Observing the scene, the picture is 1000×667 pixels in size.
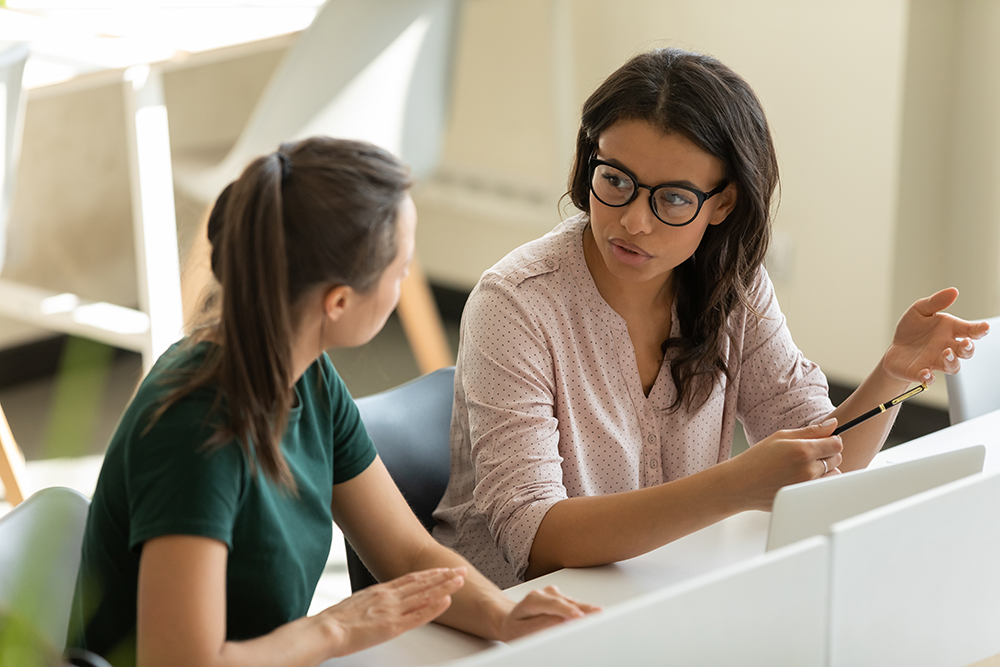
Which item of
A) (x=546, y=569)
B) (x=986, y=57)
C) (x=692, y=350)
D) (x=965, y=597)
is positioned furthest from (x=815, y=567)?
(x=986, y=57)

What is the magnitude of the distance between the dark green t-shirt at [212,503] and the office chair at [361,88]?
4.59 ft

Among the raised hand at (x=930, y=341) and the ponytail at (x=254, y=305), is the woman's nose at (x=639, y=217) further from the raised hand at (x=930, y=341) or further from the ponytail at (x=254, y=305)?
the ponytail at (x=254, y=305)

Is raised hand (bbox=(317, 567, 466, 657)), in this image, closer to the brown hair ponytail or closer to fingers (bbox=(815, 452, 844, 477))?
the brown hair ponytail

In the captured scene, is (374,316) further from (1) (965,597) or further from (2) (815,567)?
(1) (965,597)

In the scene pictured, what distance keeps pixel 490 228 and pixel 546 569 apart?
2.49 metres

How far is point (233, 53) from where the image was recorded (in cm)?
244

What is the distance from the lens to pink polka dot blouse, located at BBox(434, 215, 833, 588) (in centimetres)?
126

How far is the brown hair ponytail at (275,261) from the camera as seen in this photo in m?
0.93

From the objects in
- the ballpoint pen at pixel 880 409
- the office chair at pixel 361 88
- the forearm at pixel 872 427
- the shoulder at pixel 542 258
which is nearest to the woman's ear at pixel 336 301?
the shoulder at pixel 542 258

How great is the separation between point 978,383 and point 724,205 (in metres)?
0.56

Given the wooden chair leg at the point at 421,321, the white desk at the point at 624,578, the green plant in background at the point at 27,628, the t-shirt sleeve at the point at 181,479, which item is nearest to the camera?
the green plant in background at the point at 27,628

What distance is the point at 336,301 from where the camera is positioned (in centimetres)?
98

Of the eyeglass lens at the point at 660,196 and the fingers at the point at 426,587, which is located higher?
the eyeglass lens at the point at 660,196

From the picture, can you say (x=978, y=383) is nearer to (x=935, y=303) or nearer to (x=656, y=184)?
(x=935, y=303)
